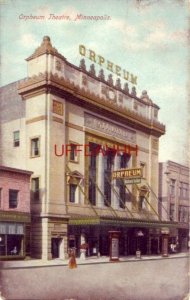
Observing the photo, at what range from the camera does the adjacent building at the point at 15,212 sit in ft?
53.0

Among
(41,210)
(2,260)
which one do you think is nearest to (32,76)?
(41,210)

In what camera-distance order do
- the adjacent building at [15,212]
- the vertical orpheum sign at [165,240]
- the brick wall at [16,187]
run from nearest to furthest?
the adjacent building at [15,212]
the brick wall at [16,187]
the vertical orpheum sign at [165,240]

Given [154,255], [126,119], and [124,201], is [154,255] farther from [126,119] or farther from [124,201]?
[126,119]

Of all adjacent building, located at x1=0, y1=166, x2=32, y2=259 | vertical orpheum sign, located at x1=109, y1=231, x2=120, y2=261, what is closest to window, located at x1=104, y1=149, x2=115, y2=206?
vertical orpheum sign, located at x1=109, y1=231, x2=120, y2=261

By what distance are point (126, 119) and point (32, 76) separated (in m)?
5.27

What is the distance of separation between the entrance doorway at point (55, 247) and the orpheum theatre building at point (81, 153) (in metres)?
0.04

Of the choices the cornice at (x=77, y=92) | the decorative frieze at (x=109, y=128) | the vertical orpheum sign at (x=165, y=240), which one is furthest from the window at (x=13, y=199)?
the vertical orpheum sign at (x=165, y=240)

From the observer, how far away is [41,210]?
17.4 meters

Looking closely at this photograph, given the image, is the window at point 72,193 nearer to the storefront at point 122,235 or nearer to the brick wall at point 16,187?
the storefront at point 122,235

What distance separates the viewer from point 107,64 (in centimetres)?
1420

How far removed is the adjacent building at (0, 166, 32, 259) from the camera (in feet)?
53.0

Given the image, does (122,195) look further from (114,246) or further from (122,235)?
(122,235)

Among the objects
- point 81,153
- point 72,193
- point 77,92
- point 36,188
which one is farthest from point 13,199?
point 77,92

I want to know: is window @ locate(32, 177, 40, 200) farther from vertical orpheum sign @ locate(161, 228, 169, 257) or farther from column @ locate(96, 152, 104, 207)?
vertical orpheum sign @ locate(161, 228, 169, 257)
